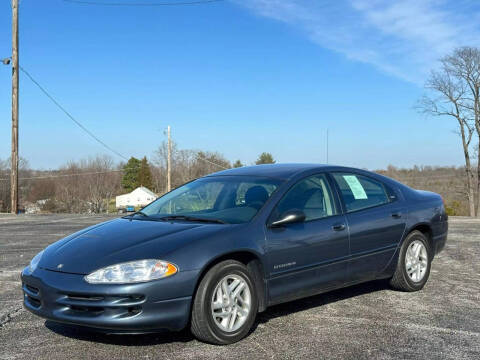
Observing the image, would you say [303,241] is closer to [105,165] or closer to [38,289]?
[38,289]

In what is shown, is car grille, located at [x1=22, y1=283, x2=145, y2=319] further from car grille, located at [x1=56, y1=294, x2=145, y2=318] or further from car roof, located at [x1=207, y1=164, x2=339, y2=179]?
car roof, located at [x1=207, y1=164, x2=339, y2=179]

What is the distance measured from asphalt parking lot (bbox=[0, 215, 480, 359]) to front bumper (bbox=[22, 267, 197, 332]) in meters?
0.26

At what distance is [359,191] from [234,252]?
6.42ft

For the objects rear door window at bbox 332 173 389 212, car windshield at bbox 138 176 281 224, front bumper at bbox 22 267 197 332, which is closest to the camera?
front bumper at bbox 22 267 197 332

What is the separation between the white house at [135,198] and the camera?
73350 millimetres

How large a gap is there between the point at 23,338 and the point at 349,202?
3249 millimetres

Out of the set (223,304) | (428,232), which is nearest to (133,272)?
(223,304)

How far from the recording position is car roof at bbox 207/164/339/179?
17.3 ft

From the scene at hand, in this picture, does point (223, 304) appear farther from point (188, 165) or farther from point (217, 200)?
point (188, 165)

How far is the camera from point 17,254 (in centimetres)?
905

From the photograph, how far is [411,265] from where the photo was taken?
234 inches

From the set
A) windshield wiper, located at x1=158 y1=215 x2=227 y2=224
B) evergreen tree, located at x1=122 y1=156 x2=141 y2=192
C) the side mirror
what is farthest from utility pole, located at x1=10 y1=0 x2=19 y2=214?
A: evergreen tree, located at x1=122 y1=156 x2=141 y2=192

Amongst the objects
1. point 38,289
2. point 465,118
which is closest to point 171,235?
point 38,289

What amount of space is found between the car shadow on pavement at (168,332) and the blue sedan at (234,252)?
346mm
